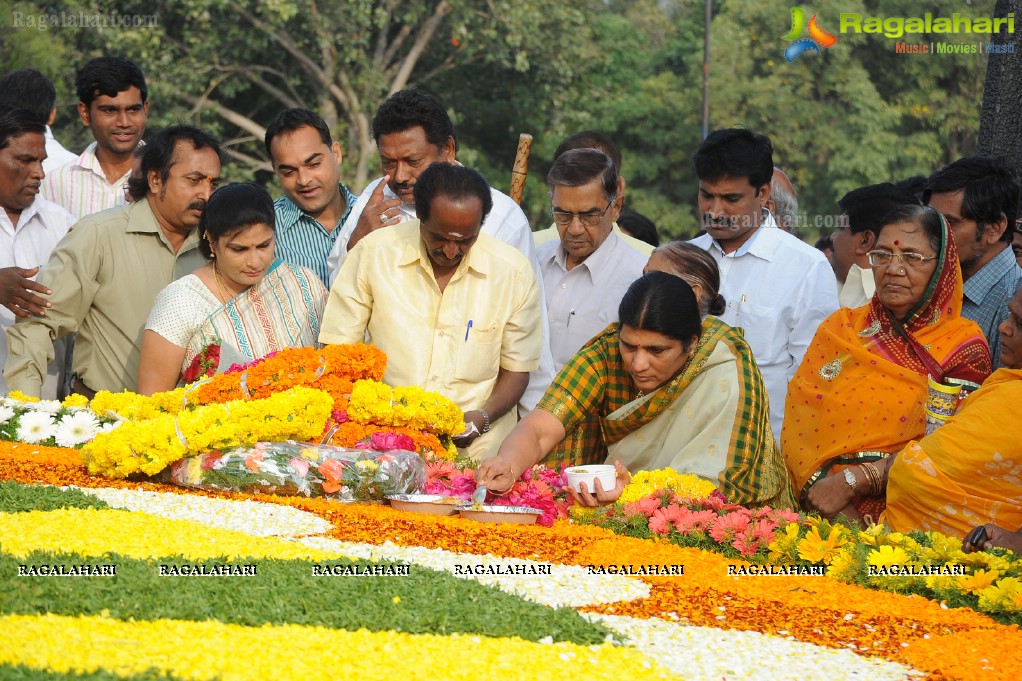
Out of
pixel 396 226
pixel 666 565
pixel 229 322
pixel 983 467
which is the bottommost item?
pixel 666 565

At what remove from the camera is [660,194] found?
29984mm

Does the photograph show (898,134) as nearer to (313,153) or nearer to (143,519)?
(313,153)

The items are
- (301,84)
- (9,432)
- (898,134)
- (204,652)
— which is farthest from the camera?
(898,134)

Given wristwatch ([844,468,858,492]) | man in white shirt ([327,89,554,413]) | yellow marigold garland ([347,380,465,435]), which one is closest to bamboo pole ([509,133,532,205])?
man in white shirt ([327,89,554,413])

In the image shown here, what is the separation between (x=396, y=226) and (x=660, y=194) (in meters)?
25.0

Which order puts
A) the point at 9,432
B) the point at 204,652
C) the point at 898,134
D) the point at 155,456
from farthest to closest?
1. the point at 898,134
2. the point at 9,432
3. the point at 155,456
4. the point at 204,652

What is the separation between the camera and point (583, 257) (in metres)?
6.36

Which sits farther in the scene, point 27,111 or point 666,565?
point 27,111

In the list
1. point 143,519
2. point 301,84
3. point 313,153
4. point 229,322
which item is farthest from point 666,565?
point 301,84

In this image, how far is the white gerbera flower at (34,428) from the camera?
5453 millimetres

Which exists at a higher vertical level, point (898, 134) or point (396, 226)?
point (898, 134)

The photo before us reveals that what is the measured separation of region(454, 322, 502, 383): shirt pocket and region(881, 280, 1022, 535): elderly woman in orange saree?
1.88 meters

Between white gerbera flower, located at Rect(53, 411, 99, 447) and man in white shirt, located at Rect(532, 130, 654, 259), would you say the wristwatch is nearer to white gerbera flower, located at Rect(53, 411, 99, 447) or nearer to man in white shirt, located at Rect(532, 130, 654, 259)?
man in white shirt, located at Rect(532, 130, 654, 259)

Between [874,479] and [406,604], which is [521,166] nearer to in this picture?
[874,479]
